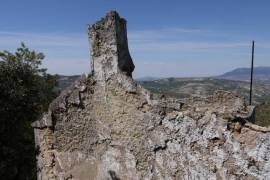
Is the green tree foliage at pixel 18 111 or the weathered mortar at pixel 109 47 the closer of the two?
the weathered mortar at pixel 109 47

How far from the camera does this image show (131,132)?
10633 millimetres

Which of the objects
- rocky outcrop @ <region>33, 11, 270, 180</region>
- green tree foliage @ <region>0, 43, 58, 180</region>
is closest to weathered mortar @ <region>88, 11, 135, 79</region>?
rocky outcrop @ <region>33, 11, 270, 180</region>

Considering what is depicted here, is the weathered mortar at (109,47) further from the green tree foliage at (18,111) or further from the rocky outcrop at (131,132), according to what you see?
the green tree foliage at (18,111)

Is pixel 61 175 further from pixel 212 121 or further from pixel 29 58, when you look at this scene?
pixel 29 58

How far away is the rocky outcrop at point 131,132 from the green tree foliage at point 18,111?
4321 millimetres

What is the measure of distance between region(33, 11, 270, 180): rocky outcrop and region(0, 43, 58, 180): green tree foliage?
432 cm

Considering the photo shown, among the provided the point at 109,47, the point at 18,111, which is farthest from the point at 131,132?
the point at 18,111

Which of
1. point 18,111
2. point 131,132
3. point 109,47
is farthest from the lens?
point 18,111

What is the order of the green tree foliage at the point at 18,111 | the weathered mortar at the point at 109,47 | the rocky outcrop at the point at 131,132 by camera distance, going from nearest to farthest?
the rocky outcrop at the point at 131,132
the weathered mortar at the point at 109,47
the green tree foliage at the point at 18,111

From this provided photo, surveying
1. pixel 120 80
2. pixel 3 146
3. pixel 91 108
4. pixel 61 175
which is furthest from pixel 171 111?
pixel 3 146

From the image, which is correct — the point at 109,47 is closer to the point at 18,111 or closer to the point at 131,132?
the point at 131,132

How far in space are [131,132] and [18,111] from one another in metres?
8.03

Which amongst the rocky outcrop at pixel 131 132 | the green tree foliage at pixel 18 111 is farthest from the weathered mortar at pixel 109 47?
the green tree foliage at pixel 18 111

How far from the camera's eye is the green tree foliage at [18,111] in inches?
635
